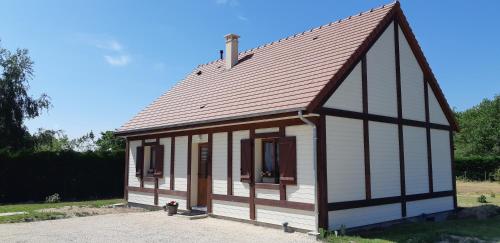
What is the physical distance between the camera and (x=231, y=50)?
16.3 meters

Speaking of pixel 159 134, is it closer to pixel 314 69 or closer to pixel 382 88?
pixel 314 69

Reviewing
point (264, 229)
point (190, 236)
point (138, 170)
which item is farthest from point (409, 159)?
point (138, 170)

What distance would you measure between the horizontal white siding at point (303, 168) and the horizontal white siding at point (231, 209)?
1650 millimetres

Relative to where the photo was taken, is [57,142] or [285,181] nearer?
[285,181]

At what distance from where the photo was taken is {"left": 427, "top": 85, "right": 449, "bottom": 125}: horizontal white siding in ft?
44.8

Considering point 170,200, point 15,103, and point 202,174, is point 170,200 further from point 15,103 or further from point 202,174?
point 15,103

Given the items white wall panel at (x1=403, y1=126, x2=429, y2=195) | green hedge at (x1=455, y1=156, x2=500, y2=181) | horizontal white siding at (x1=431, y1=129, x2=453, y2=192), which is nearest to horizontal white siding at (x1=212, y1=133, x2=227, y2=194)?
white wall panel at (x1=403, y1=126, x2=429, y2=195)

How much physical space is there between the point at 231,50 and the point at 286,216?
313 inches

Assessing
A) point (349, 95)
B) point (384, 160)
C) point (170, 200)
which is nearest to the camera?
point (349, 95)

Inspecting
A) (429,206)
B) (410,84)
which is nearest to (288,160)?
(410,84)

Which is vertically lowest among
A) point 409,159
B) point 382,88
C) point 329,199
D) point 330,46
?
point 329,199

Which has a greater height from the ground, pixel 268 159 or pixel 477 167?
pixel 268 159

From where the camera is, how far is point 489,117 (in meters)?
48.9

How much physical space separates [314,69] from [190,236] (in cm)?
513
